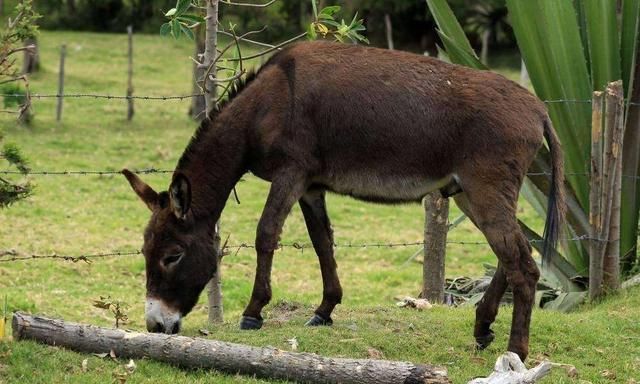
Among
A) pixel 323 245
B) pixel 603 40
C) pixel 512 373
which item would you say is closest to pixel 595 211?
pixel 603 40

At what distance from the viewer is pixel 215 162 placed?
6.90 metres

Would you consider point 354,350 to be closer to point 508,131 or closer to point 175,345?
point 175,345

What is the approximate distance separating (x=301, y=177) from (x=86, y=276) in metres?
5.86

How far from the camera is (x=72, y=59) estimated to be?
31.3 meters

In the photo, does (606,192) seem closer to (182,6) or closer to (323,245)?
(323,245)

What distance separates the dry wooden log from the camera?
5.64 metres

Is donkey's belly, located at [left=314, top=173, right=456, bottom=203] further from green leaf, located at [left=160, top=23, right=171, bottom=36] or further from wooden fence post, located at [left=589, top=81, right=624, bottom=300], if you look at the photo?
wooden fence post, located at [left=589, top=81, right=624, bottom=300]

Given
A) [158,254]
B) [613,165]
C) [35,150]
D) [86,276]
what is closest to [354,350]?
[158,254]

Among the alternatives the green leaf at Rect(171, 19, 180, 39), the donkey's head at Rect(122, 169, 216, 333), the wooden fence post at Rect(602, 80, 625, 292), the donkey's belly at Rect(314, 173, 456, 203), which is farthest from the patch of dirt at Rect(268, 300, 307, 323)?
the wooden fence post at Rect(602, 80, 625, 292)

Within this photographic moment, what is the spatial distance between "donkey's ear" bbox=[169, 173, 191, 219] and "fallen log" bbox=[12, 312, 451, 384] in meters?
0.96

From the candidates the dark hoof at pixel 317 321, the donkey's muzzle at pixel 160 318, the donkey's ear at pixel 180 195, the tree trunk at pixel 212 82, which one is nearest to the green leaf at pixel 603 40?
the tree trunk at pixel 212 82

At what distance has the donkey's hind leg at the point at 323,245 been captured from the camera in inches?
287

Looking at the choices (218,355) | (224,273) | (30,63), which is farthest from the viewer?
(30,63)

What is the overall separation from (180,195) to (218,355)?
121 cm
